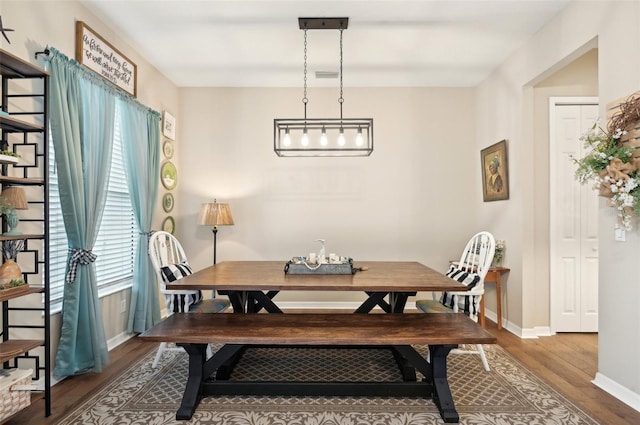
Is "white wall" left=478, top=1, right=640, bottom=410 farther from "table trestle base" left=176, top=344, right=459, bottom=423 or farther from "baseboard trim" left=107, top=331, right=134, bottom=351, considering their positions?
"baseboard trim" left=107, top=331, right=134, bottom=351

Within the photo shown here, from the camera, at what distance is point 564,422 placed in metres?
2.16

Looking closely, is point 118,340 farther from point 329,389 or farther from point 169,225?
point 329,389

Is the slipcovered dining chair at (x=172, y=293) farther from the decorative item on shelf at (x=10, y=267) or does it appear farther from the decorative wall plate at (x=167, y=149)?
the decorative wall plate at (x=167, y=149)

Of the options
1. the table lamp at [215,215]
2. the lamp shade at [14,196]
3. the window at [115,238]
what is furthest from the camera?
the table lamp at [215,215]

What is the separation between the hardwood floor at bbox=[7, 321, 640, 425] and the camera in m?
2.23

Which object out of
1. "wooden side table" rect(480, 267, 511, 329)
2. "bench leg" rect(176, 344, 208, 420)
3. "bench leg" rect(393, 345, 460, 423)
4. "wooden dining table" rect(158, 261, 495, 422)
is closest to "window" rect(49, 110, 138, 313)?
"wooden dining table" rect(158, 261, 495, 422)

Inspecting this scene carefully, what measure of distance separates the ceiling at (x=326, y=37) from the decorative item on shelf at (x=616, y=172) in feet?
4.33

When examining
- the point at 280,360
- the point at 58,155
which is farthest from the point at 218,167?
the point at 280,360

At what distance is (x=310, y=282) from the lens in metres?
2.57

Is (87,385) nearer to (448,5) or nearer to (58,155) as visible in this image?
(58,155)

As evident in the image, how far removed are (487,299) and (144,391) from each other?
3671mm

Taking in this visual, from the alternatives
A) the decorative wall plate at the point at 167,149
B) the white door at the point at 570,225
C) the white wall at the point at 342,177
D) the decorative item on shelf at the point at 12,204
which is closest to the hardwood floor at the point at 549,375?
the white door at the point at 570,225

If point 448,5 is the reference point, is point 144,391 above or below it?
below

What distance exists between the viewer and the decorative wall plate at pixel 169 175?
14.1 ft
